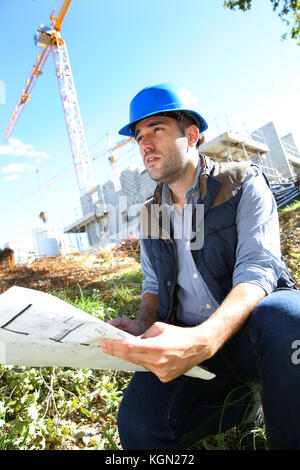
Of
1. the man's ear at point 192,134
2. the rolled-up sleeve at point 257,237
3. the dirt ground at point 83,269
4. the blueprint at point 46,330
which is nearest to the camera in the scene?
the blueprint at point 46,330

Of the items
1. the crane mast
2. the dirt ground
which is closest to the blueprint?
the dirt ground

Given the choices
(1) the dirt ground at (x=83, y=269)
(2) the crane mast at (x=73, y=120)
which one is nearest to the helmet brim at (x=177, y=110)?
(1) the dirt ground at (x=83, y=269)

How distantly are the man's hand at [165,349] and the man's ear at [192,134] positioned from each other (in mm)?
1427

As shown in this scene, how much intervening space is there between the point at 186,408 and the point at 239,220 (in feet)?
3.42

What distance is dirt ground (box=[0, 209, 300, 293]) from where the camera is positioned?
18.2 feet

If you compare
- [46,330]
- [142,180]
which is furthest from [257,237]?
[142,180]

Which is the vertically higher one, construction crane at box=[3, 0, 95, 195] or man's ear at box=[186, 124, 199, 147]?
construction crane at box=[3, 0, 95, 195]

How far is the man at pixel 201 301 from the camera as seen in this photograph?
1149 millimetres

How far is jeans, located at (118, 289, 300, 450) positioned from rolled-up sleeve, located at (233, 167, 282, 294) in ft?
0.39

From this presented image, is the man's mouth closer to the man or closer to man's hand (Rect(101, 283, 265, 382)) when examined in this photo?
the man

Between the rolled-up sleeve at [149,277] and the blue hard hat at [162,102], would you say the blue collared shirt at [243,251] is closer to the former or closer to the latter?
the rolled-up sleeve at [149,277]

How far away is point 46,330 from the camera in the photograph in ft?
3.27

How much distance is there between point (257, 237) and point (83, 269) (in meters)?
5.89

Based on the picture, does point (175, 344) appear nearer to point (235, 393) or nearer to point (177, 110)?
point (235, 393)
